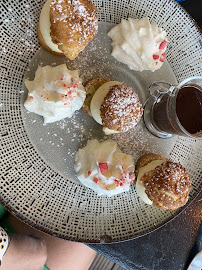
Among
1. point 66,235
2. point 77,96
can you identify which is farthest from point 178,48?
point 66,235

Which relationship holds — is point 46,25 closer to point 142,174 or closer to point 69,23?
point 69,23

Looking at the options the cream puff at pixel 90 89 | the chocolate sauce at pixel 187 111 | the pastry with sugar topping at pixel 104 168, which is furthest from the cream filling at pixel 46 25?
the chocolate sauce at pixel 187 111

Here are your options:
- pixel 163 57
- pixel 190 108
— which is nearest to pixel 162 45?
pixel 163 57

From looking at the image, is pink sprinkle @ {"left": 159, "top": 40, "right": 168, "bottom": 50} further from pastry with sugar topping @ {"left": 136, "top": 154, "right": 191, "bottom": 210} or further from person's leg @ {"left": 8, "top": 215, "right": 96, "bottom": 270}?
person's leg @ {"left": 8, "top": 215, "right": 96, "bottom": 270}

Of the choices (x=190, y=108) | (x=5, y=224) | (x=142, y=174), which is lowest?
(x=5, y=224)

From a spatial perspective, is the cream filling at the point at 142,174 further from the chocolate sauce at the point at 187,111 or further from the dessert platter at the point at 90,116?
the chocolate sauce at the point at 187,111

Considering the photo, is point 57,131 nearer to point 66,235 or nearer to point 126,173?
point 126,173

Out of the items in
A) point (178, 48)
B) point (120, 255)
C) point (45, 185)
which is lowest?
point (120, 255)
